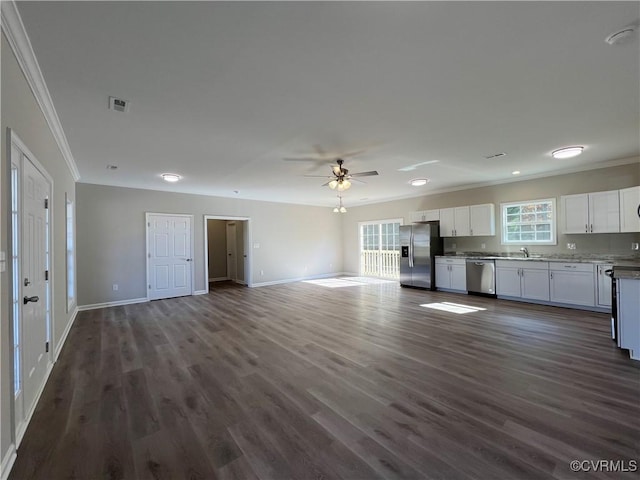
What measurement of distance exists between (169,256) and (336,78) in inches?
236

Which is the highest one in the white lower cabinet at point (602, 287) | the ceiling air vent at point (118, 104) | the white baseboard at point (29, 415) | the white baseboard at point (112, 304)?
the ceiling air vent at point (118, 104)

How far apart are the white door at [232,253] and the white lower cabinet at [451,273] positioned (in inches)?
239

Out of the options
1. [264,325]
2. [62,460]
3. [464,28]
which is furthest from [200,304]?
[464,28]

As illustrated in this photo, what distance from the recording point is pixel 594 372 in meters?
2.68

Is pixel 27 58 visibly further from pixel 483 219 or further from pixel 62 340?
pixel 483 219

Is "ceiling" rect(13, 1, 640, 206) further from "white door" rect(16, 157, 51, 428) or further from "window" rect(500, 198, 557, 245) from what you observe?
"window" rect(500, 198, 557, 245)

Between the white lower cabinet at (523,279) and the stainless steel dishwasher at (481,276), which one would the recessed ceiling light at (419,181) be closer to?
the stainless steel dishwasher at (481,276)

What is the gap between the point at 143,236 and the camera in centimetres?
638

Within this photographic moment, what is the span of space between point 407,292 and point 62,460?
643 centimetres

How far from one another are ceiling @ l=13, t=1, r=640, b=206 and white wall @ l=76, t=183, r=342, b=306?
2090 mm

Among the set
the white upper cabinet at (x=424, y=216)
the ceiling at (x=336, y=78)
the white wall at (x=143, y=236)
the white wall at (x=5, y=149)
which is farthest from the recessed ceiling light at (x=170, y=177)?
the white upper cabinet at (x=424, y=216)

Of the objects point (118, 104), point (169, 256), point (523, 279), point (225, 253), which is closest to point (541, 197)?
point (523, 279)

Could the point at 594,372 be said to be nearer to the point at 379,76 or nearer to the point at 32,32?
the point at 379,76

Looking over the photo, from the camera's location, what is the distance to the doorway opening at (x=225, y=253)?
881 cm
